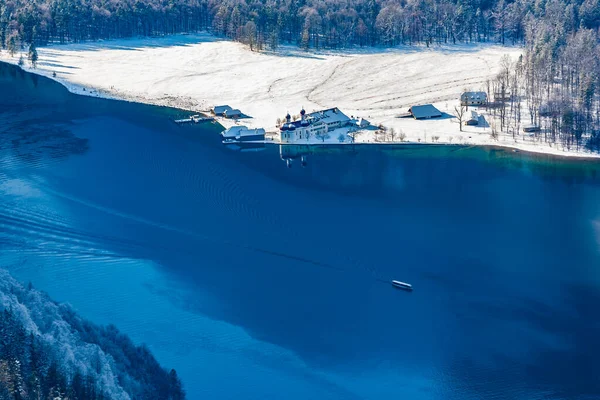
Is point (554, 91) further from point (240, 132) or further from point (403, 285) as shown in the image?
point (403, 285)

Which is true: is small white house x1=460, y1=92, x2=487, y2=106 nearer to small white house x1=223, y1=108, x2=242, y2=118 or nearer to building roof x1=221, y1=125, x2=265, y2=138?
building roof x1=221, y1=125, x2=265, y2=138

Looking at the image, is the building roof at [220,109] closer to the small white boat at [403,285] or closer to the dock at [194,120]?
the dock at [194,120]

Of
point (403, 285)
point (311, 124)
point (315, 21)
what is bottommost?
point (403, 285)

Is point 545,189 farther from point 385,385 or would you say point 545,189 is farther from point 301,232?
point 385,385

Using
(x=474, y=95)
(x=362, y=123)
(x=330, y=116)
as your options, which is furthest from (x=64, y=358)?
(x=474, y=95)

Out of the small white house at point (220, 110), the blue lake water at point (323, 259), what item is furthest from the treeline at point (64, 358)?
the small white house at point (220, 110)
